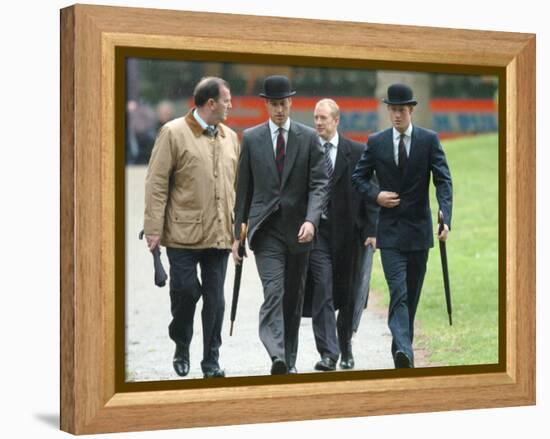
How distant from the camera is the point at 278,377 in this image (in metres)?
10.3

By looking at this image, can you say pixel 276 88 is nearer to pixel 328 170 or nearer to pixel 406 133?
pixel 328 170

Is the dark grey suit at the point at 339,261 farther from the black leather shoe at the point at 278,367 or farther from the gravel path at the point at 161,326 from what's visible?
the black leather shoe at the point at 278,367

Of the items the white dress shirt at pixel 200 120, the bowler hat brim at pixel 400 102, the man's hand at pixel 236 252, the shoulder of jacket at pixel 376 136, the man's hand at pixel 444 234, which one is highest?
A: the bowler hat brim at pixel 400 102

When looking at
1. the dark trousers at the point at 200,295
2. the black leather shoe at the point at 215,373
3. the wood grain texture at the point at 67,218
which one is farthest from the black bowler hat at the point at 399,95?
the wood grain texture at the point at 67,218

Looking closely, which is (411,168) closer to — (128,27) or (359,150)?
(359,150)

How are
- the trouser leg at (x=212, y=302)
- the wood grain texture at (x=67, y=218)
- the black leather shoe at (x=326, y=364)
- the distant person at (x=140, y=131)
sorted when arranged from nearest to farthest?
the wood grain texture at (x=67, y=218) < the distant person at (x=140, y=131) < the trouser leg at (x=212, y=302) < the black leather shoe at (x=326, y=364)

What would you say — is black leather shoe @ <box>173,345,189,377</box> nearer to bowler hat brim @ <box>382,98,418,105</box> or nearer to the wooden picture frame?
the wooden picture frame

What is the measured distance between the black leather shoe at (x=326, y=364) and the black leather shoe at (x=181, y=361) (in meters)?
0.95

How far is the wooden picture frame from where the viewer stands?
380 inches

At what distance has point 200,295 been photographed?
10.1 metres

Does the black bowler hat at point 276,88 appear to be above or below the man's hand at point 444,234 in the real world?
above

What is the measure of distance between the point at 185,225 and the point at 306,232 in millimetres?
864

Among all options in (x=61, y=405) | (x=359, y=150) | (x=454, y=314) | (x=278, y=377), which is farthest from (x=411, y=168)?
(x=61, y=405)

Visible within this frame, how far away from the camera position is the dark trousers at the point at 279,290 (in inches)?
404
